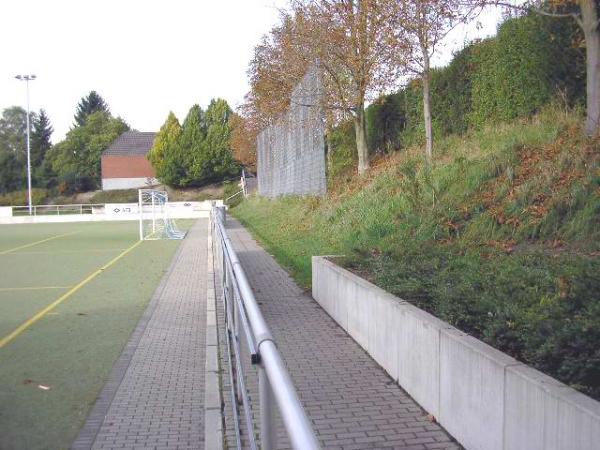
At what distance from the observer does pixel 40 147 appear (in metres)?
105

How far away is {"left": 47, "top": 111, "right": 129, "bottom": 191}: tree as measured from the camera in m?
88.5

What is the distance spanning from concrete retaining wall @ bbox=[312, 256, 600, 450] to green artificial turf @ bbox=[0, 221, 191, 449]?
9.12 feet

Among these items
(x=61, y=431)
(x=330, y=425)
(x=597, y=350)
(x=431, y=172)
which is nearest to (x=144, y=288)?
(x=431, y=172)

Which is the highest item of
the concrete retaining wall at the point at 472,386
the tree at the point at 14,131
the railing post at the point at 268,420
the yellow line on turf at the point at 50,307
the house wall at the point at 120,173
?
the tree at the point at 14,131

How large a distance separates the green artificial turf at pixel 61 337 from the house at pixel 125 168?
223 ft

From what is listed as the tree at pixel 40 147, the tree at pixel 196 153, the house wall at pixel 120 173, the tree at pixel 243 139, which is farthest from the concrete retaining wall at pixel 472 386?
the tree at pixel 40 147

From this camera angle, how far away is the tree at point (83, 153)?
290 feet

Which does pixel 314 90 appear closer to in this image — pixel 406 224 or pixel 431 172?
pixel 431 172

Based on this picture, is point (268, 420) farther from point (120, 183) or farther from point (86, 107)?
point (86, 107)

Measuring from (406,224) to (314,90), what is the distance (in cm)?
1014

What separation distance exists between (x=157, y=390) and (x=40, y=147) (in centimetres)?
10868

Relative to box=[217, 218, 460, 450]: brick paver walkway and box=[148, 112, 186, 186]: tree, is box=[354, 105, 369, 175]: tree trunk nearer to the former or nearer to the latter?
box=[217, 218, 460, 450]: brick paver walkway

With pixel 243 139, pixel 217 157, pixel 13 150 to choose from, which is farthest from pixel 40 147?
pixel 243 139

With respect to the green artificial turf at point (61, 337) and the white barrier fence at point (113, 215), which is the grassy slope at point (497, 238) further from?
the white barrier fence at point (113, 215)
